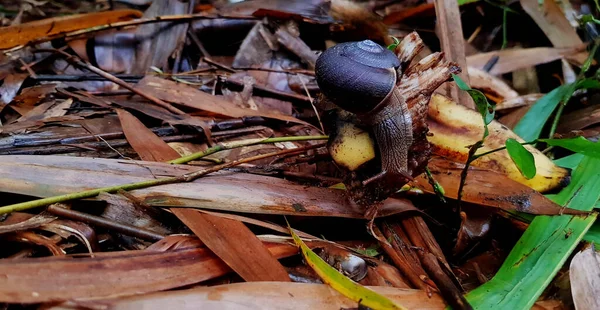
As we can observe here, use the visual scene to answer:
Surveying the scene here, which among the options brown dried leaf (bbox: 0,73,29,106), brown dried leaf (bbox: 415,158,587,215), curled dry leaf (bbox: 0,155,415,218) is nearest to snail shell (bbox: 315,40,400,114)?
curled dry leaf (bbox: 0,155,415,218)

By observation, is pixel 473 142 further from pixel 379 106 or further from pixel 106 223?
pixel 106 223

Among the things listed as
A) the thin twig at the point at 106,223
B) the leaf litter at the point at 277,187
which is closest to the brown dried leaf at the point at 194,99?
the leaf litter at the point at 277,187

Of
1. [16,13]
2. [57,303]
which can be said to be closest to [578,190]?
[57,303]

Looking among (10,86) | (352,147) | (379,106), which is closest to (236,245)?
(352,147)

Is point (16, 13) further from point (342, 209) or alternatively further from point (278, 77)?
point (342, 209)

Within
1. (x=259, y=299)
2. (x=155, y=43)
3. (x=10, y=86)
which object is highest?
(x=155, y=43)

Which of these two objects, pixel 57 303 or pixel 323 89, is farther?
pixel 323 89
